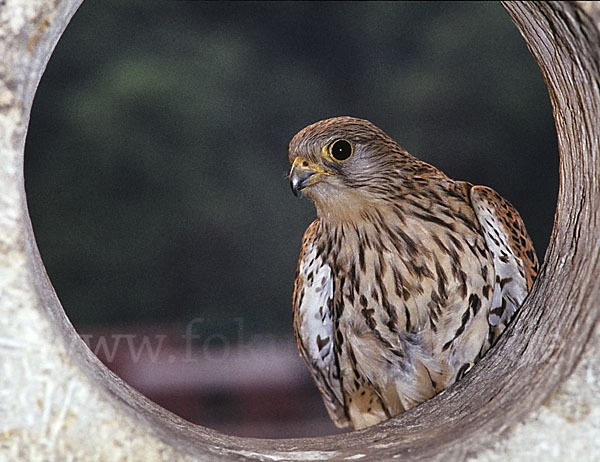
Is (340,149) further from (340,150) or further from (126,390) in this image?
(126,390)

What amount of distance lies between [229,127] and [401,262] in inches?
199

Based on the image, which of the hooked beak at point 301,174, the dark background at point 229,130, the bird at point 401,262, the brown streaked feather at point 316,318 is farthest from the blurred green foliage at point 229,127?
the hooked beak at point 301,174

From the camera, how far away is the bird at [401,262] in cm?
257

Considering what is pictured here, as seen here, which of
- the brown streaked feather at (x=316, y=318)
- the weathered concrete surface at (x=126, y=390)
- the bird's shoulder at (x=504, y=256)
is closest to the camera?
the weathered concrete surface at (x=126, y=390)

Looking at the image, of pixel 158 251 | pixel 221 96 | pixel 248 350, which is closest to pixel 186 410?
pixel 248 350

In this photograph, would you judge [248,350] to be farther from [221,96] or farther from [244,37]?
[244,37]

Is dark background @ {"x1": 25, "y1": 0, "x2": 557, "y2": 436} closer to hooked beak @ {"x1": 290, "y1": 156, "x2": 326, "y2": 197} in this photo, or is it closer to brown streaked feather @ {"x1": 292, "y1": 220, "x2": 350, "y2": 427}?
brown streaked feather @ {"x1": 292, "y1": 220, "x2": 350, "y2": 427}

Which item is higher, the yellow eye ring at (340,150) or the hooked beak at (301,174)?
the yellow eye ring at (340,150)

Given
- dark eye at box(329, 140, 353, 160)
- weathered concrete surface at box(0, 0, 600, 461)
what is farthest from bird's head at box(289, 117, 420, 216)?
weathered concrete surface at box(0, 0, 600, 461)

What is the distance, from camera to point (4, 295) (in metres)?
1.30

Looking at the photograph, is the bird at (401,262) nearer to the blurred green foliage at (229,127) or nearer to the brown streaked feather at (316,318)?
the brown streaked feather at (316,318)

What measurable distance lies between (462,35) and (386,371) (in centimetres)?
511

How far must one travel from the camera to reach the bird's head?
2584 millimetres

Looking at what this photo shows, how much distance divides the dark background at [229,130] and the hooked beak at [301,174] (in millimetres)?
4713
